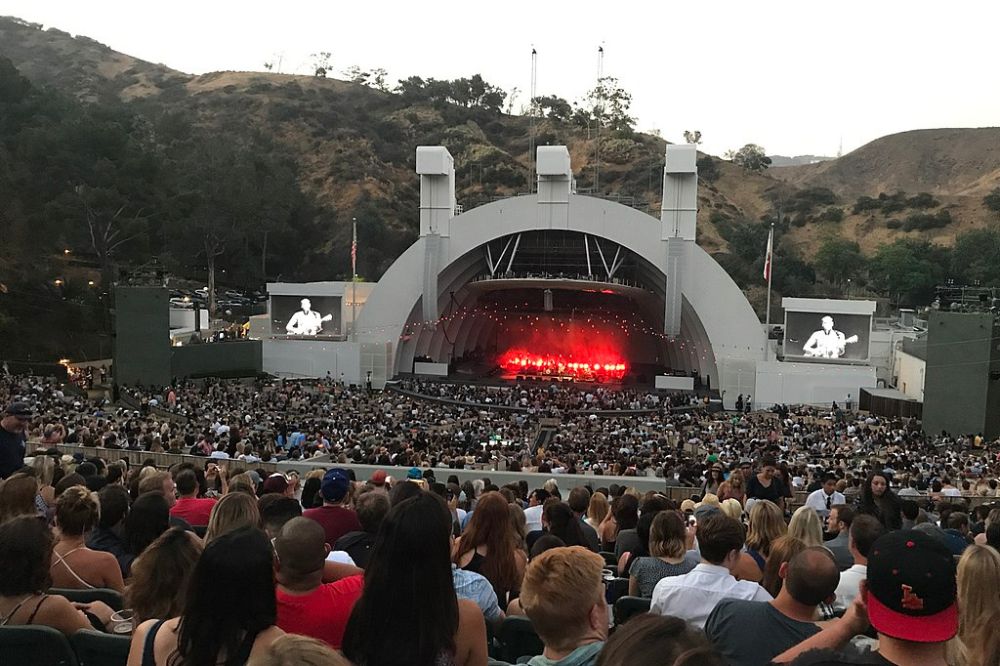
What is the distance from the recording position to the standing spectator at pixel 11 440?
733cm

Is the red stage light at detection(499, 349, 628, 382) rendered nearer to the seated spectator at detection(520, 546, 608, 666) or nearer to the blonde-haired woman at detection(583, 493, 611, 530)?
the blonde-haired woman at detection(583, 493, 611, 530)

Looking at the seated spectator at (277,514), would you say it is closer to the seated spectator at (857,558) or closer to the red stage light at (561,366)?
the seated spectator at (857,558)

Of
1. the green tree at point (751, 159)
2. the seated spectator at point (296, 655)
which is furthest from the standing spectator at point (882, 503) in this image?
the green tree at point (751, 159)

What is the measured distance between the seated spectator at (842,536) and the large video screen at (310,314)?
31.8 m

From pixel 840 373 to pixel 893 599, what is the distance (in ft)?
107

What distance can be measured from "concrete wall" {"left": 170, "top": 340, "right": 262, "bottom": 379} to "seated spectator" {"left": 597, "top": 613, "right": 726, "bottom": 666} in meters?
33.7

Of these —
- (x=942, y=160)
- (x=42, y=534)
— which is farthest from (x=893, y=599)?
(x=942, y=160)

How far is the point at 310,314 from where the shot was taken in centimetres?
3719

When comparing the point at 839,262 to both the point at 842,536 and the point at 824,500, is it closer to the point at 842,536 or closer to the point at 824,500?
the point at 824,500

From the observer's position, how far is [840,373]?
3294cm

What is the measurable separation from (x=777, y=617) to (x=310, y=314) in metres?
35.1

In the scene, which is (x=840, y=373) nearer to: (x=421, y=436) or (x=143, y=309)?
(x=421, y=436)

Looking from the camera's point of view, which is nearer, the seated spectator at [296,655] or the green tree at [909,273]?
the seated spectator at [296,655]

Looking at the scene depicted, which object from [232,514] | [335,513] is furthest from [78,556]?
[335,513]
